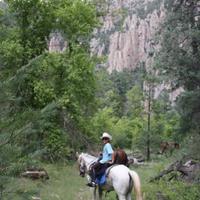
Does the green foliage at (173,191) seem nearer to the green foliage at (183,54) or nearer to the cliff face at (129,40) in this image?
the green foliage at (183,54)

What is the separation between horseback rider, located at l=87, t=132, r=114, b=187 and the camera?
1126 centimetres

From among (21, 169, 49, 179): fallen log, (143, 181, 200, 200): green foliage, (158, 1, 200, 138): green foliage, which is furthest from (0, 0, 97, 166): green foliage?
(143, 181, 200, 200): green foliage

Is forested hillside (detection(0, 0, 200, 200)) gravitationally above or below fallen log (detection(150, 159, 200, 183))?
above

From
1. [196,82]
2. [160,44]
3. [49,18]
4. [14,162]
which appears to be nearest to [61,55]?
[49,18]

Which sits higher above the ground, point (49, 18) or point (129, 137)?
point (49, 18)

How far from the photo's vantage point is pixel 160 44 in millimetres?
16938

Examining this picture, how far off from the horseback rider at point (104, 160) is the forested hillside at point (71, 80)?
66.8 inches

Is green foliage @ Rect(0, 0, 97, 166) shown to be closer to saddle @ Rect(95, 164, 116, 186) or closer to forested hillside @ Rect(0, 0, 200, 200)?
forested hillside @ Rect(0, 0, 200, 200)

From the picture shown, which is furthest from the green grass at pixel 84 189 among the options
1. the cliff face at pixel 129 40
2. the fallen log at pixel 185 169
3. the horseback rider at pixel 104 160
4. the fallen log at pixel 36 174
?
the cliff face at pixel 129 40

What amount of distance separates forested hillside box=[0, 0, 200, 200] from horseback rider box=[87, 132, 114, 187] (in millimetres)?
1697

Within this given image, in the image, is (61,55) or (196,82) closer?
(196,82)

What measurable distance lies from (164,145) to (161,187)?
21080 millimetres

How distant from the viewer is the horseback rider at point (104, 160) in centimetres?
1126

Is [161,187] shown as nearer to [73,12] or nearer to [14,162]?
[14,162]
